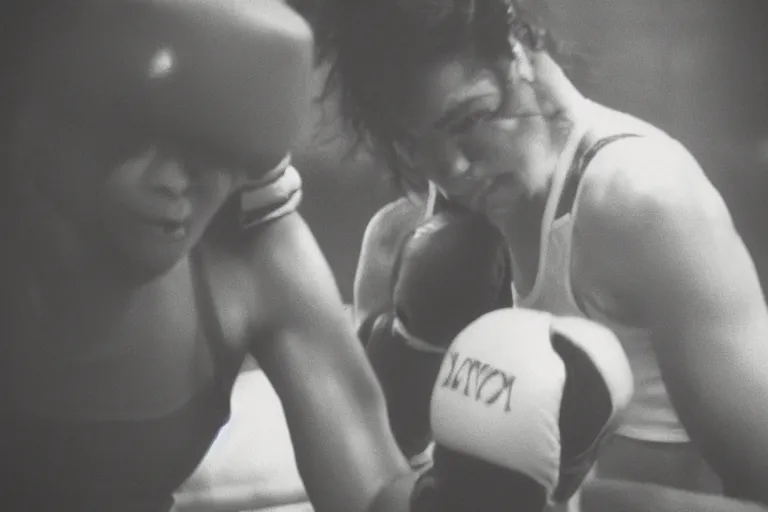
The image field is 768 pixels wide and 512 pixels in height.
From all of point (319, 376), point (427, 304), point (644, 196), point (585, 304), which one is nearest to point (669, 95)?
point (644, 196)

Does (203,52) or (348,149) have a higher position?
(203,52)

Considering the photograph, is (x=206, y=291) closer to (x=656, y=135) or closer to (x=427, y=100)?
(x=427, y=100)

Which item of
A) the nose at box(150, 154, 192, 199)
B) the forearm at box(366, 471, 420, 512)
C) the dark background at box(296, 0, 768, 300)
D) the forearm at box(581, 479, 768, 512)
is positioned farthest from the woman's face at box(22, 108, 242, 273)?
the forearm at box(581, 479, 768, 512)

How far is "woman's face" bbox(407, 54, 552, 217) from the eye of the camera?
86cm

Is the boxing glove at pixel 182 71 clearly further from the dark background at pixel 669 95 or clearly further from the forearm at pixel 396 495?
the forearm at pixel 396 495

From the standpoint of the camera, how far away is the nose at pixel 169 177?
0.81 metres

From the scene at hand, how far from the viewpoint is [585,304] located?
2.77ft

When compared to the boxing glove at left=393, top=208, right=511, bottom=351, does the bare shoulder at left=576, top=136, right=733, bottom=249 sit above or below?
above

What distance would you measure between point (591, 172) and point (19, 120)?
606 millimetres

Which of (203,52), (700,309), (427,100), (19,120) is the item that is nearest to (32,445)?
(19,120)

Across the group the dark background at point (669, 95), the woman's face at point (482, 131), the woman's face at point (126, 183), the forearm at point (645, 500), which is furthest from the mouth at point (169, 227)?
the forearm at point (645, 500)

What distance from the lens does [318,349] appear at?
880 millimetres

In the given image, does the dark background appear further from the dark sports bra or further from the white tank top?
the dark sports bra

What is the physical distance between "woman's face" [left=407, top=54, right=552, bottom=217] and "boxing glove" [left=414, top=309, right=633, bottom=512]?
0.17 metres
